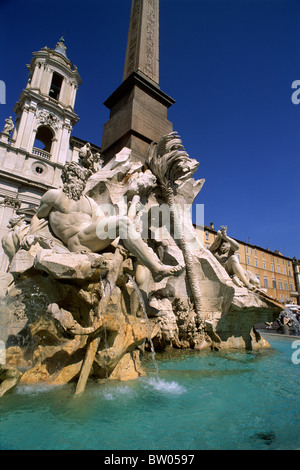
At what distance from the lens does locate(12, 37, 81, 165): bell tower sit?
82.8ft

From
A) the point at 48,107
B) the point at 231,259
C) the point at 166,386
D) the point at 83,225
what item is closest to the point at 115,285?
the point at 83,225

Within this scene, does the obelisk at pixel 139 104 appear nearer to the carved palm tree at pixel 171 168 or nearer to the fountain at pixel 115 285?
the carved palm tree at pixel 171 168

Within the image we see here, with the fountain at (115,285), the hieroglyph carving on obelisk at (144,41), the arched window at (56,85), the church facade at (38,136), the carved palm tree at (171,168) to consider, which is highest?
the arched window at (56,85)

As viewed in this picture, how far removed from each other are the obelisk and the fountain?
2.63 feet

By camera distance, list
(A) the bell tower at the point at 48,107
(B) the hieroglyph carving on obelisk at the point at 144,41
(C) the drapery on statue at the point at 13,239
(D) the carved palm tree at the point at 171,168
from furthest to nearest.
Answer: (A) the bell tower at the point at 48,107
(B) the hieroglyph carving on obelisk at the point at 144,41
(D) the carved palm tree at the point at 171,168
(C) the drapery on statue at the point at 13,239

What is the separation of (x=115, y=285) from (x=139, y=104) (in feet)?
16.8

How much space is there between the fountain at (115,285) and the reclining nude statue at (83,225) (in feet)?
0.04

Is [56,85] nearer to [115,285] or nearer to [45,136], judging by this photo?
[45,136]

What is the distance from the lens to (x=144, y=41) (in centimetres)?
798

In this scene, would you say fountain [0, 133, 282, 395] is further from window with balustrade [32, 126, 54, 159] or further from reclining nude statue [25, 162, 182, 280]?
window with balustrade [32, 126, 54, 159]

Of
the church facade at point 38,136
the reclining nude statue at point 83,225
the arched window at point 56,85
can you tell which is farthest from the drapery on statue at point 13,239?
the arched window at point 56,85

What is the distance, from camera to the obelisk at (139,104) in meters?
5.95
